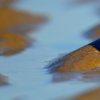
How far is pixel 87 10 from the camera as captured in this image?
15328 millimetres

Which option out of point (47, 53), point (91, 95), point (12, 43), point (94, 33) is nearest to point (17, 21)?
point (12, 43)

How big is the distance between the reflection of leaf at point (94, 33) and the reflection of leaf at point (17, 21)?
152 centimetres

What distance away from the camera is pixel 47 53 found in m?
11.6

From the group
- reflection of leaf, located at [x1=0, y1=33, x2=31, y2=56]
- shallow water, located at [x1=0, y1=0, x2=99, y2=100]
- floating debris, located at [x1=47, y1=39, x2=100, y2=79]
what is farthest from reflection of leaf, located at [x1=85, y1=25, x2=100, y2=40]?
floating debris, located at [x1=47, y1=39, x2=100, y2=79]

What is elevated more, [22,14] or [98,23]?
[22,14]

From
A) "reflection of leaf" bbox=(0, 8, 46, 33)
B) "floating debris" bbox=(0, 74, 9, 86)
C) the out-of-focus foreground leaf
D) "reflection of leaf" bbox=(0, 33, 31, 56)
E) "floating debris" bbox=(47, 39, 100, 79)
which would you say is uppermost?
"reflection of leaf" bbox=(0, 8, 46, 33)

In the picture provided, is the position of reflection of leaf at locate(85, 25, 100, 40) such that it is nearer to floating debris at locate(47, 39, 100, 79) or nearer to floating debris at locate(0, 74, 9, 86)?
floating debris at locate(47, 39, 100, 79)

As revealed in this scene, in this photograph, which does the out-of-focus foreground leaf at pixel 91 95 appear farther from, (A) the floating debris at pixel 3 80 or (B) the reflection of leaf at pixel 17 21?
(B) the reflection of leaf at pixel 17 21

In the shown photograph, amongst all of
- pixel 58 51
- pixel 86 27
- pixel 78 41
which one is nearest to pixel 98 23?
pixel 86 27

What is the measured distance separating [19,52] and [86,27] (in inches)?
90.1

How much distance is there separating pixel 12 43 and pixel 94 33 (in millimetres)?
1850

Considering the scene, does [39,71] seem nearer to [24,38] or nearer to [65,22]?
[24,38]

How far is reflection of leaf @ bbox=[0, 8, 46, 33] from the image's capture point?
46.2 feet

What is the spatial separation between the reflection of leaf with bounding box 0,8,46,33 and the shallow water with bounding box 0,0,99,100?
33cm
